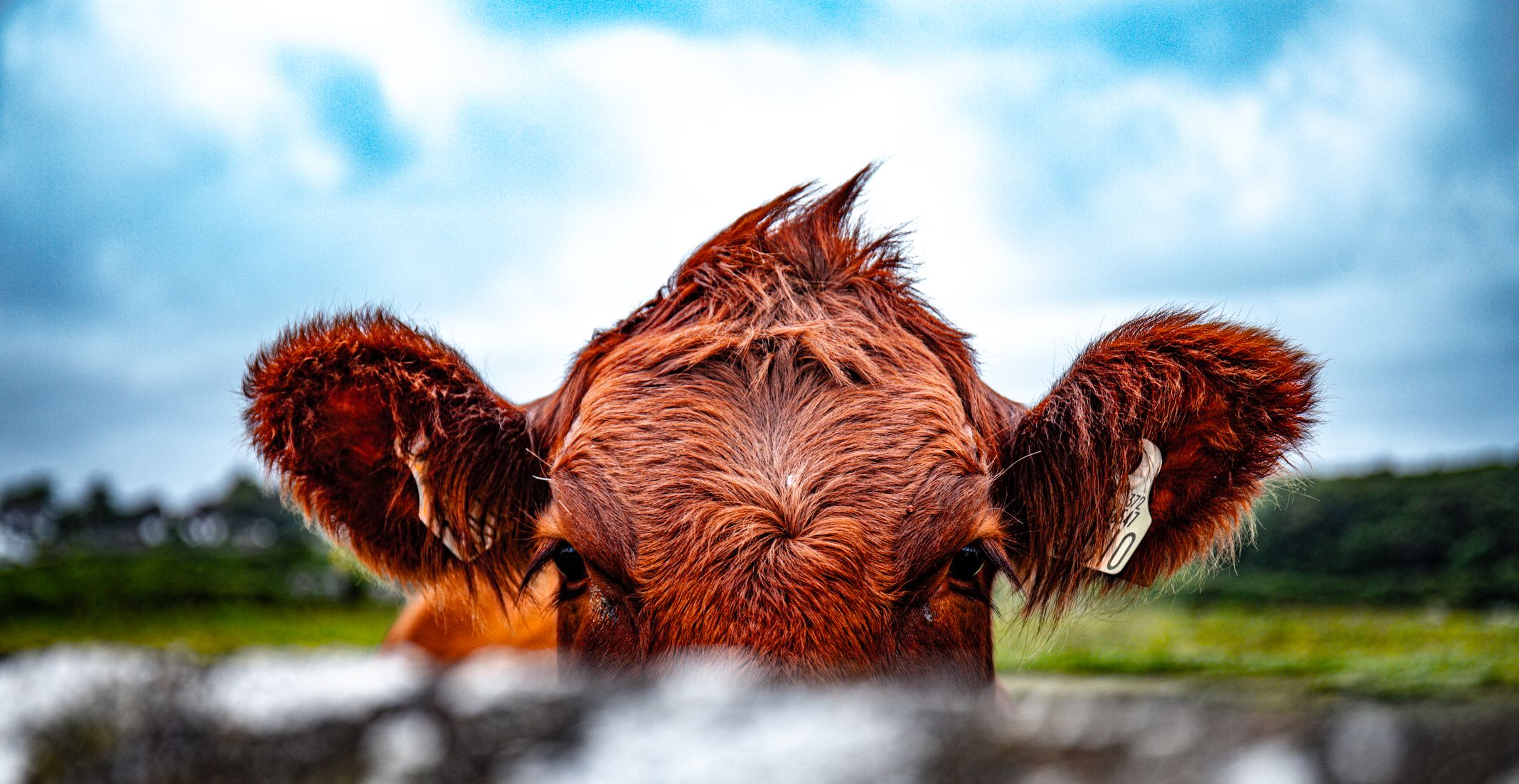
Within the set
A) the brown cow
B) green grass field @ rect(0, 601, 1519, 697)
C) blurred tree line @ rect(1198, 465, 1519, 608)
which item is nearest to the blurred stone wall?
the brown cow

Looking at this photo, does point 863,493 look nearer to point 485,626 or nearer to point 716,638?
point 716,638

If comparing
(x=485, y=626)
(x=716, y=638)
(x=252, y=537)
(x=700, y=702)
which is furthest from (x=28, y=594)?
(x=700, y=702)

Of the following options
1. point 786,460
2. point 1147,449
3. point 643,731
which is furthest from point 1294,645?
point 643,731

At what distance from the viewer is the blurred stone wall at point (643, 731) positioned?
94cm

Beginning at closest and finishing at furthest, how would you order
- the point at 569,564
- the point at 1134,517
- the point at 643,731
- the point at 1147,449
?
1. the point at 643,731
2. the point at 569,564
3. the point at 1147,449
4. the point at 1134,517

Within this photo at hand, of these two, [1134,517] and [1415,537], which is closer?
[1134,517]

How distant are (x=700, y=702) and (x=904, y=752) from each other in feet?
0.73

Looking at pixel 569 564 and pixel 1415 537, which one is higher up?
pixel 569 564

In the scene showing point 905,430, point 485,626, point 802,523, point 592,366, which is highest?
A: point 592,366

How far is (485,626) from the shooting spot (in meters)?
3.88

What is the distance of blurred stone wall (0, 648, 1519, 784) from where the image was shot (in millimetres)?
940

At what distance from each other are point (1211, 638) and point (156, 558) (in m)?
14.5

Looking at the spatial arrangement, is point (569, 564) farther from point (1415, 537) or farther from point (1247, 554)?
point (1247, 554)

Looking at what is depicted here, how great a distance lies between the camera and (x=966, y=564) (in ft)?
9.59
